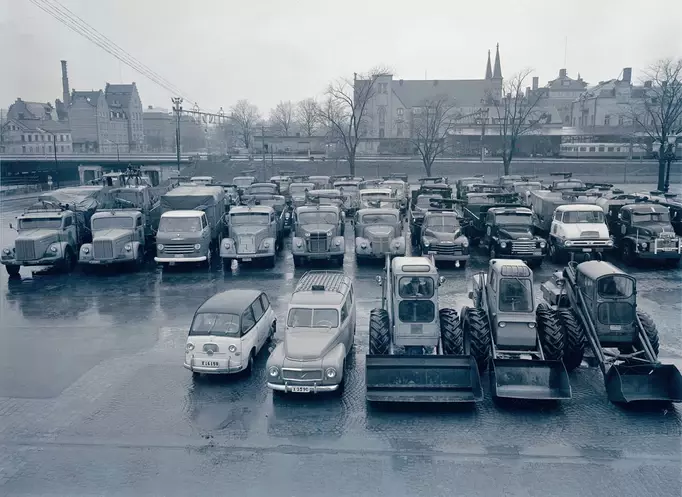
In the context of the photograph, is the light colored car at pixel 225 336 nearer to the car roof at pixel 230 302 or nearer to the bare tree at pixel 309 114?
the car roof at pixel 230 302

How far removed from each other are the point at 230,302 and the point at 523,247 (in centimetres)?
1308

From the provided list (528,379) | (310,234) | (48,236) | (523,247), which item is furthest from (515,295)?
(48,236)

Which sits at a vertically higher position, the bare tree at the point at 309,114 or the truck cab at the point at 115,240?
the bare tree at the point at 309,114

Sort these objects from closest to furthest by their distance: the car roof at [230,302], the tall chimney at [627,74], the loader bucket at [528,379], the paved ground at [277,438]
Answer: the paved ground at [277,438] < the loader bucket at [528,379] < the car roof at [230,302] < the tall chimney at [627,74]

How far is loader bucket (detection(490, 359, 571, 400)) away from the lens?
11391 millimetres

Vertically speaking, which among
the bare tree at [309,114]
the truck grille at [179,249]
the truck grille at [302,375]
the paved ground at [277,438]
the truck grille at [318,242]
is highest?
the bare tree at [309,114]

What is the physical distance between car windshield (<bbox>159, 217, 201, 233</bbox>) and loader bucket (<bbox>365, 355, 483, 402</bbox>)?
13.9m

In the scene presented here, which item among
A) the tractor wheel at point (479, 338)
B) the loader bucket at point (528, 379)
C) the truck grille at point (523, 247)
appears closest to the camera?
the loader bucket at point (528, 379)

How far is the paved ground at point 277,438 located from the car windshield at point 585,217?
30.7 ft

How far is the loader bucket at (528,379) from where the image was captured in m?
11.4

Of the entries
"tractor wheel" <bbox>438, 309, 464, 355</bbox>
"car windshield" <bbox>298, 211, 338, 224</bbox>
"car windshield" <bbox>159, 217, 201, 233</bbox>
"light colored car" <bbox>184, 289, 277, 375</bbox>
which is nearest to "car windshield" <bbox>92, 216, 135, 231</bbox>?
"car windshield" <bbox>159, 217, 201, 233</bbox>

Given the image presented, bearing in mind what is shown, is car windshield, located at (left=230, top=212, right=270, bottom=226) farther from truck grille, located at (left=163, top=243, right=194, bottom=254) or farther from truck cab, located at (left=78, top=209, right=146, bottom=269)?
truck cab, located at (left=78, top=209, right=146, bottom=269)

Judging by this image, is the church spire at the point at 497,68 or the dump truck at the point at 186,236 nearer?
the dump truck at the point at 186,236

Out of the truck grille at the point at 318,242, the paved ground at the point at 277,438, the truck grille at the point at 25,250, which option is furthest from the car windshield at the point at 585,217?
the truck grille at the point at 25,250
